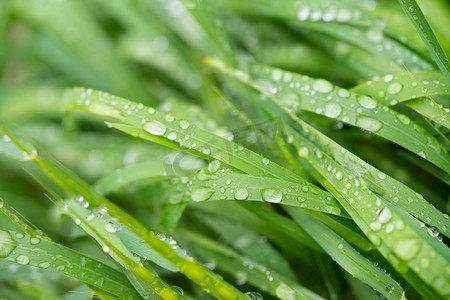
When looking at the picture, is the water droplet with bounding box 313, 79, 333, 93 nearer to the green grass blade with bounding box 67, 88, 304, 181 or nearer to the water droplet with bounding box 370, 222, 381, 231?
the green grass blade with bounding box 67, 88, 304, 181

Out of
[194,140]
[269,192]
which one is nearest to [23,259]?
[194,140]

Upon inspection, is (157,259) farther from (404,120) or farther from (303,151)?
(404,120)

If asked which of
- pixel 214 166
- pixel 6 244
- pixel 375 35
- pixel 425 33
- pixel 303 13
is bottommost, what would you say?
pixel 6 244

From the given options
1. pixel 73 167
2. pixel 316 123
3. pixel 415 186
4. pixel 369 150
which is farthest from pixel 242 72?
pixel 73 167

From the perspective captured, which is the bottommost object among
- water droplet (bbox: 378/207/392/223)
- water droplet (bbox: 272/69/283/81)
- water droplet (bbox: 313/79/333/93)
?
water droplet (bbox: 378/207/392/223)

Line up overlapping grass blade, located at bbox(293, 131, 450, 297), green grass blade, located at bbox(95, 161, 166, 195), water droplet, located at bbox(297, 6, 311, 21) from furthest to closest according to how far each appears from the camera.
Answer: water droplet, located at bbox(297, 6, 311, 21) → green grass blade, located at bbox(95, 161, 166, 195) → overlapping grass blade, located at bbox(293, 131, 450, 297)

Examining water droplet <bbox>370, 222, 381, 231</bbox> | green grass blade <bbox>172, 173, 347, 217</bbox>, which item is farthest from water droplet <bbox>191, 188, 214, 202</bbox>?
water droplet <bbox>370, 222, 381, 231</bbox>

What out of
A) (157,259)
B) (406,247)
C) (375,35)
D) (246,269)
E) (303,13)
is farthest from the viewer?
(303,13)
